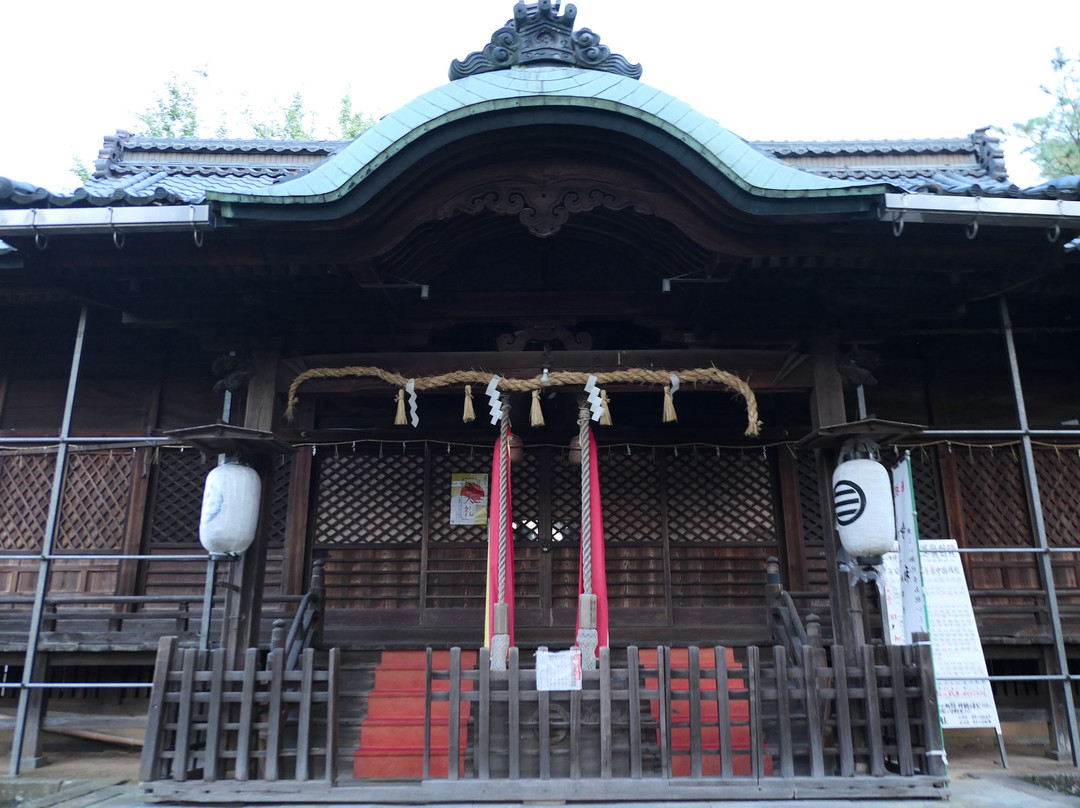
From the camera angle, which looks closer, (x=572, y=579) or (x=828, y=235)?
(x=828, y=235)

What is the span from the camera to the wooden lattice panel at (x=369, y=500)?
894 centimetres

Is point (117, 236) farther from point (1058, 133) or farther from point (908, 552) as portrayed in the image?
point (1058, 133)

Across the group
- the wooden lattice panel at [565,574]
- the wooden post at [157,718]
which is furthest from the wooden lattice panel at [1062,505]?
the wooden post at [157,718]

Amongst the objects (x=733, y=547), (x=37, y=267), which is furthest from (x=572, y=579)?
(x=37, y=267)

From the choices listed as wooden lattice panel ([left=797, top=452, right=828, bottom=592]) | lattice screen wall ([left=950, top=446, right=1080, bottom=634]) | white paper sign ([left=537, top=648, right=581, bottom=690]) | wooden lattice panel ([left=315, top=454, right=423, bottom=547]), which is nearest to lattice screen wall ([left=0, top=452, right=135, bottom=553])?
wooden lattice panel ([left=315, top=454, right=423, bottom=547])

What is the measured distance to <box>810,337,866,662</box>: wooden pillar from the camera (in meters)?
6.51

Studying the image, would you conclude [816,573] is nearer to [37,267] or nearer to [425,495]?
[425,495]

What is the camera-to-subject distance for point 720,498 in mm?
9008

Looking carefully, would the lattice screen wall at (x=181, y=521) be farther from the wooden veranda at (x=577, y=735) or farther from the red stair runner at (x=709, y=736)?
the red stair runner at (x=709, y=736)

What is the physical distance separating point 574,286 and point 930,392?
15.4ft

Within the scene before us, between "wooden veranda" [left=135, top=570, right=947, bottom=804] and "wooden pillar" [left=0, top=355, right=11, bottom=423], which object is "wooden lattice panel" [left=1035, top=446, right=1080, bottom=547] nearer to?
"wooden veranda" [left=135, top=570, right=947, bottom=804]

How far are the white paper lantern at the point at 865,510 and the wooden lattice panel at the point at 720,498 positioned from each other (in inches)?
96.3

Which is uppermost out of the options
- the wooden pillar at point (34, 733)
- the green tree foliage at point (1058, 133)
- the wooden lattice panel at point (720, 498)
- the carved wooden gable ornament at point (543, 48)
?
the green tree foliage at point (1058, 133)

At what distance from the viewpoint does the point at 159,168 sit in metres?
10.8
